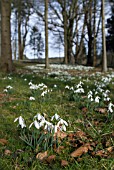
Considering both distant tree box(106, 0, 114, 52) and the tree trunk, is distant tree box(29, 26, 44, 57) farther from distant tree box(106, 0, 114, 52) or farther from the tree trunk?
the tree trunk

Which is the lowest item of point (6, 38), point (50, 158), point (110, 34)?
point (50, 158)

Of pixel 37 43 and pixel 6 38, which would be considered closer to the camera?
pixel 6 38

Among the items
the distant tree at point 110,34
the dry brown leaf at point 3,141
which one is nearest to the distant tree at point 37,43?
the distant tree at point 110,34

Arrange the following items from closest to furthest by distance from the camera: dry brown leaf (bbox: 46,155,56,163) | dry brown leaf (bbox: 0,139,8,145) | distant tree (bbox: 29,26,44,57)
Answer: dry brown leaf (bbox: 46,155,56,163) < dry brown leaf (bbox: 0,139,8,145) < distant tree (bbox: 29,26,44,57)

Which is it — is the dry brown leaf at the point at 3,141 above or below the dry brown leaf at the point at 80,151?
above

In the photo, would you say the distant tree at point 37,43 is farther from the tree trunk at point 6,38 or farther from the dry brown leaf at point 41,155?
the dry brown leaf at point 41,155

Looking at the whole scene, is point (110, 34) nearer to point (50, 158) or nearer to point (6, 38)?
point (6, 38)

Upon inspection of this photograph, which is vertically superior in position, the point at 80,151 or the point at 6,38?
the point at 6,38

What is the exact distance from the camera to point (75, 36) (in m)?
32.0

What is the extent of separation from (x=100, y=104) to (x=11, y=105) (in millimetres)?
1527

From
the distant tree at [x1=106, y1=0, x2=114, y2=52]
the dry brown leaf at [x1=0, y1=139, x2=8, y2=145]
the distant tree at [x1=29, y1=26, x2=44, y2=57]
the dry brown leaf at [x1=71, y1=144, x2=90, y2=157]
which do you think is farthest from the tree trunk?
the distant tree at [x1=29, y1=26, x2=44, y2=57]

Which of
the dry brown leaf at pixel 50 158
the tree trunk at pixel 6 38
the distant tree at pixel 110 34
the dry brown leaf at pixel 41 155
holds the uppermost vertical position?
the distant tree at pixel 110 34

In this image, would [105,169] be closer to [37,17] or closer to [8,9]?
[8,9]

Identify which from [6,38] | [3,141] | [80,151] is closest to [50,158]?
[80,151]
